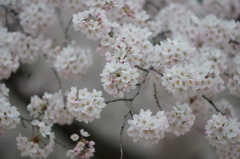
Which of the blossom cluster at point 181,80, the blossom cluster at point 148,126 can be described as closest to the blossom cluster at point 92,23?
the blossom cluster at point 181,80

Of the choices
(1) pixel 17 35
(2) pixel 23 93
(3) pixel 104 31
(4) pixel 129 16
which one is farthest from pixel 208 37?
(2) pixel 23 93

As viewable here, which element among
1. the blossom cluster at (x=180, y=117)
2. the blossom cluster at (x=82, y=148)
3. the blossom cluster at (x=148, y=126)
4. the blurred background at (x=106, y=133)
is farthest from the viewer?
the blurred background at (x=106, y=133)

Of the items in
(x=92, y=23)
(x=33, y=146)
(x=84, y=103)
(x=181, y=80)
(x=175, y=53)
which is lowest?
(x=33, y=146)

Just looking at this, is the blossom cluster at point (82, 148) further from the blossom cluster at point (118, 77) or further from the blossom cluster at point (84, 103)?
the blossom cluster at point (118, 77)

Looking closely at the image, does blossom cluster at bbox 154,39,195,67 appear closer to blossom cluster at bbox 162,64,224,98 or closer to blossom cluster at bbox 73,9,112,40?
blossom cluster at bbox 162,64,224,98

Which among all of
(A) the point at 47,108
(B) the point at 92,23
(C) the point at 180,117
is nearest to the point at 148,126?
(C) the point at 180,117

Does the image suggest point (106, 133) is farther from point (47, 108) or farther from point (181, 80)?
point (181, 80)

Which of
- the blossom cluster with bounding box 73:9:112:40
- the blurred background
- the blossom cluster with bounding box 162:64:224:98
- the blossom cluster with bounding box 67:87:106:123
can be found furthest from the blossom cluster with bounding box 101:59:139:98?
the blurred background

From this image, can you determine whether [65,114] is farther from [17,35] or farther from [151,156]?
[151,156]
